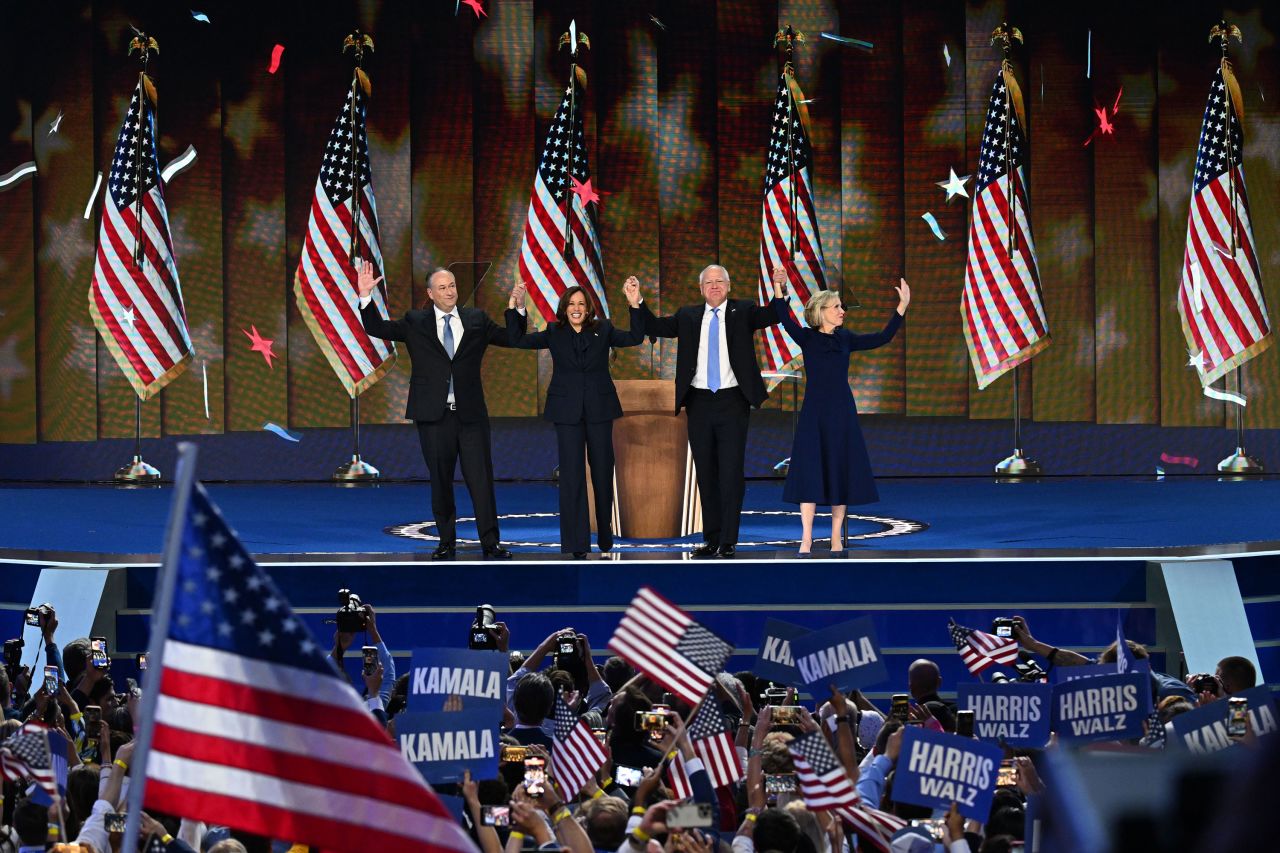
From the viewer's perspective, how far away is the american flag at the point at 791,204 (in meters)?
12.2

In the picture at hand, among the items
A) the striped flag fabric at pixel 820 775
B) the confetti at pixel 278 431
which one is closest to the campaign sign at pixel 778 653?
the striped flag fabric at pixel 820 775

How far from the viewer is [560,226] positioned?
1090cm

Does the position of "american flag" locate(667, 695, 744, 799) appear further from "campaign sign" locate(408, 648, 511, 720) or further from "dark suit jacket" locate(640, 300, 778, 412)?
"dark suit jacket" locate(640, 300, 778, 412)

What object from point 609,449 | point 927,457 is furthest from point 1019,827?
point 927,457

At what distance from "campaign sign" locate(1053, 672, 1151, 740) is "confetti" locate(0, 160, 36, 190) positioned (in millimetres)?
11298

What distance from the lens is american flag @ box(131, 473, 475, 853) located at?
76.4 inches

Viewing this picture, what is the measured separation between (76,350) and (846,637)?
10599mm

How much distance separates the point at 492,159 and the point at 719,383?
6.75m

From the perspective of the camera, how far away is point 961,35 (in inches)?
520

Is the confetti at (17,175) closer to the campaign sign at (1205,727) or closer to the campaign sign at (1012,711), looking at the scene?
the campaign sign at (1012,711)

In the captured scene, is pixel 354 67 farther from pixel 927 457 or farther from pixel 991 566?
pixel 991 566

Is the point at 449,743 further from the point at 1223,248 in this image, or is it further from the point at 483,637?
the point at 1223,248

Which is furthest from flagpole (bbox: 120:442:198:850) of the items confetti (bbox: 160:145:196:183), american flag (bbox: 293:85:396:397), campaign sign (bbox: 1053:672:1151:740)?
confetti (bbox: 160:145:196:183)

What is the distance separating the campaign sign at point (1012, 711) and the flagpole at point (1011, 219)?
8671 mm
